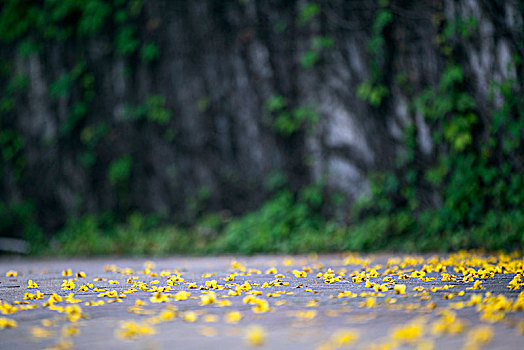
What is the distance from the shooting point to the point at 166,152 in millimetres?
12617

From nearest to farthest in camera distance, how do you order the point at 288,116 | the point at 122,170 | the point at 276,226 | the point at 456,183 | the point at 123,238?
the point at 456,183, the point at 276,226, the point at 288,116, the point at 123,238, the point at 122,170

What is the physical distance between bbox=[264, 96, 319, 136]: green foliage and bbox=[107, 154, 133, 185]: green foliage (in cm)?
302

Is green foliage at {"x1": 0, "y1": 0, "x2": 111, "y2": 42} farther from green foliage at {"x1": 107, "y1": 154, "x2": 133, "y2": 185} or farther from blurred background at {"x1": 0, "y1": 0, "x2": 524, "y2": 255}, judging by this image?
green foliage at {"x1": 107, "y1": 154, "x2": 133, "y2": 185}

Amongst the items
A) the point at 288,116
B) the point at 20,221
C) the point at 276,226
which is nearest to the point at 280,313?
the point at 276,226

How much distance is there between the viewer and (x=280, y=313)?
12.8 ft

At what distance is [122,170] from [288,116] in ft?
11.5

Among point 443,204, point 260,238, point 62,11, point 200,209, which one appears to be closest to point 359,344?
point 443,204

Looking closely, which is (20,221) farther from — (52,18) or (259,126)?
(259,126)

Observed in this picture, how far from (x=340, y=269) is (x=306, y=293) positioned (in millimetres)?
2143

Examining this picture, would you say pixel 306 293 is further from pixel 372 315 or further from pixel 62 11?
pixel 62 11

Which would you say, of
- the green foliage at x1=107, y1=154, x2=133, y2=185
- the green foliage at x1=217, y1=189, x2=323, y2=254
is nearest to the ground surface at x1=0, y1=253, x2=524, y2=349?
the green foliage at x1=217, y1=189, x2=323, y2=254

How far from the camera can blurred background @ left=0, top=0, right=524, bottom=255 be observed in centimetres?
941

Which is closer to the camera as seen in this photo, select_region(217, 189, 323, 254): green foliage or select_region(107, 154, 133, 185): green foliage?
select_region(217, 189, 323, 254): green foliage

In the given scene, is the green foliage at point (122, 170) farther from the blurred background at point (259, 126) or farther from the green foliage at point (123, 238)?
the green foliage at point (123, 238)
